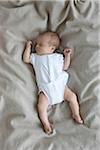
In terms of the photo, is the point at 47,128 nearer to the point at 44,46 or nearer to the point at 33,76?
the point at 33,76

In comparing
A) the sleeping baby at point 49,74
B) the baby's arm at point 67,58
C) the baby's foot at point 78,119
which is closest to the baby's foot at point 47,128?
the sleeping baby at point 49,74

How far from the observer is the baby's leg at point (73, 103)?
4.87ft

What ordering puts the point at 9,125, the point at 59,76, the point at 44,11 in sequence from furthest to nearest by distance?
the point at 44,11 < the point at 59,76 < the point at 9,125

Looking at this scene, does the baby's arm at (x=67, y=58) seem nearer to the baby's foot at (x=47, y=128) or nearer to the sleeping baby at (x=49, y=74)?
the sleeping baby at (x=49, y=74)

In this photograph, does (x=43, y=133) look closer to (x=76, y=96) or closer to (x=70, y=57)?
(x=76, y=96)

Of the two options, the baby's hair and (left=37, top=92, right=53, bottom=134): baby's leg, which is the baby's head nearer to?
the baby's hair

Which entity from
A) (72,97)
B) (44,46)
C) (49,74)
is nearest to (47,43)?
(44,46)

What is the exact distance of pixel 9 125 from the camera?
144cm

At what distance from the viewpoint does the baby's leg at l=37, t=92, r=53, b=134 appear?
1.46 meters

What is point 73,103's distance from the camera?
1.51 meters

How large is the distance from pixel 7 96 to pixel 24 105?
74mm

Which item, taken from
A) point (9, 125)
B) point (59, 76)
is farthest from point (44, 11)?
point (9, 125)

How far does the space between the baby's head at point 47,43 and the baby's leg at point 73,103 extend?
181 millimetres

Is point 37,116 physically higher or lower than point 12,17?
lower
